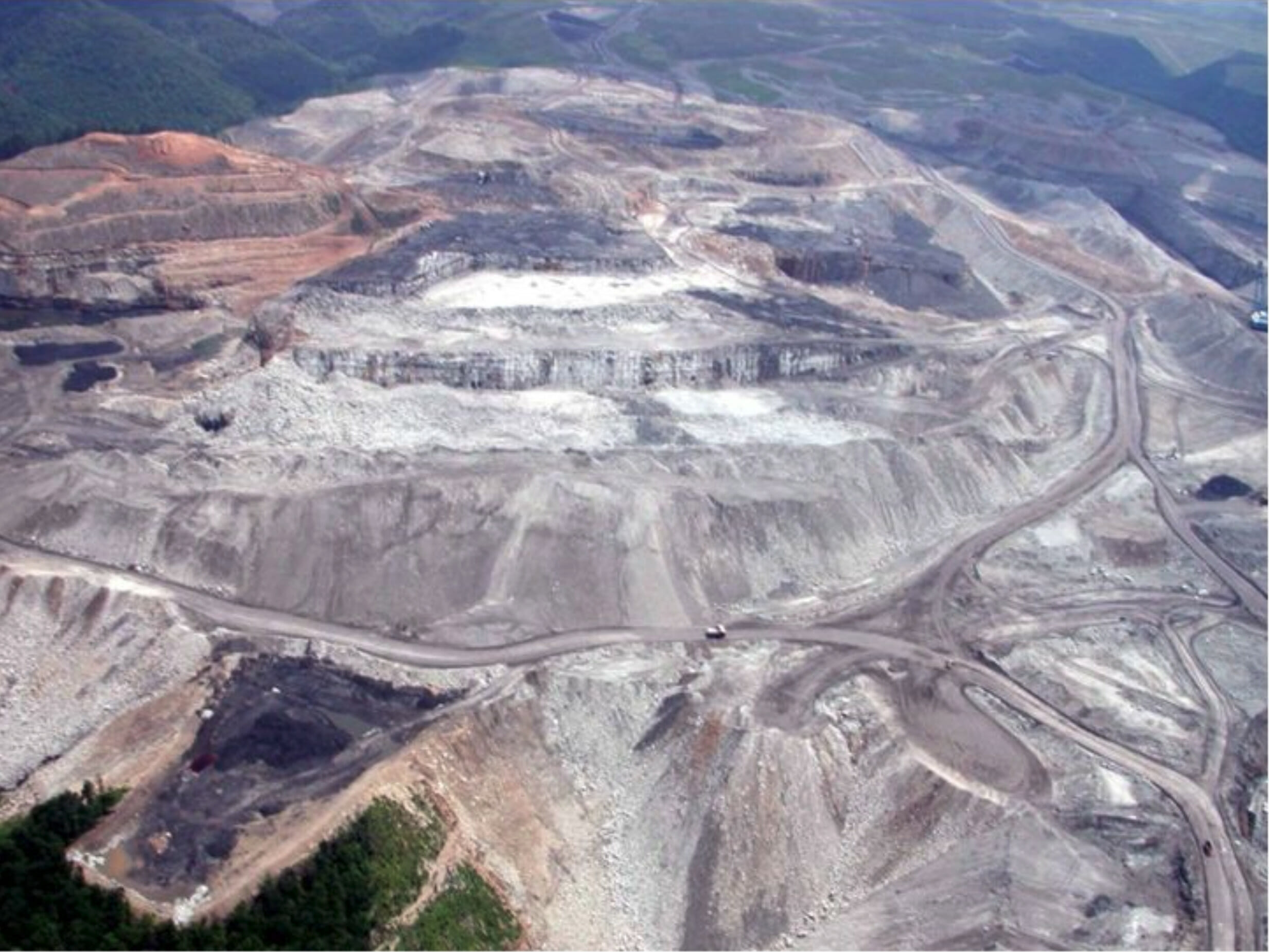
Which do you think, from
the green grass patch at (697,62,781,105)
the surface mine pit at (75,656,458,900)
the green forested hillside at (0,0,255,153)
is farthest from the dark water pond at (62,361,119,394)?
the green grass patch at (697,62,781,105)

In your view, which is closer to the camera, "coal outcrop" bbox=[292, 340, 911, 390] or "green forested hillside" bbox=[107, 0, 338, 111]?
"coal outcrop" bbox=[292, 340, 911, 390]

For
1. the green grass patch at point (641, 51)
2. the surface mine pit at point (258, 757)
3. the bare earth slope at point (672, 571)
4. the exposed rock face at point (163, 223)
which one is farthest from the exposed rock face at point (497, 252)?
the green grass patch at point (641, 51)

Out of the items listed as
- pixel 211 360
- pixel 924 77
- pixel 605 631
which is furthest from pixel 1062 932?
pixel 924 77

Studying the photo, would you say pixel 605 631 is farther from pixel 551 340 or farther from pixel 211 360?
pixel 211 360

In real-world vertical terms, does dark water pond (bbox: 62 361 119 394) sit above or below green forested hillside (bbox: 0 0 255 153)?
below

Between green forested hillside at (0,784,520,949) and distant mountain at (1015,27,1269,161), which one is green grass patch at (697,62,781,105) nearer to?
distant mountain at (1015,27,1269,161)

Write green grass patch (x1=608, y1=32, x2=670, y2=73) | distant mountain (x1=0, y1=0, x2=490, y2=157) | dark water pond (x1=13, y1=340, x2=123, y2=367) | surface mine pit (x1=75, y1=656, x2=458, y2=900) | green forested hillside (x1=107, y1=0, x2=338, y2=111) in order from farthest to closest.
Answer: green grass patch (x1=608, y1=32, x2=670, y2=73) < green forested hillside (x1=107, y1=0, x2=338, y2=111) < distant mountain (x1=0, y1=0, x2=490, y2=157) < dark water pond (x1=13, y1=340, x2=123, y2=367) < surface mine pit (x1=75, y1=656, x2=458, y2=900)

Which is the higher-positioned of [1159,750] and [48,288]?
[48,288]

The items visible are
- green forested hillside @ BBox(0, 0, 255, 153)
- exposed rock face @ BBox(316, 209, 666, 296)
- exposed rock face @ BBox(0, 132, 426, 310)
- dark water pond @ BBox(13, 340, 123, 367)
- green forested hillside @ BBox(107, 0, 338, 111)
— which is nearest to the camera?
dark water pond @ BBox(13, 340, 123, 367)
